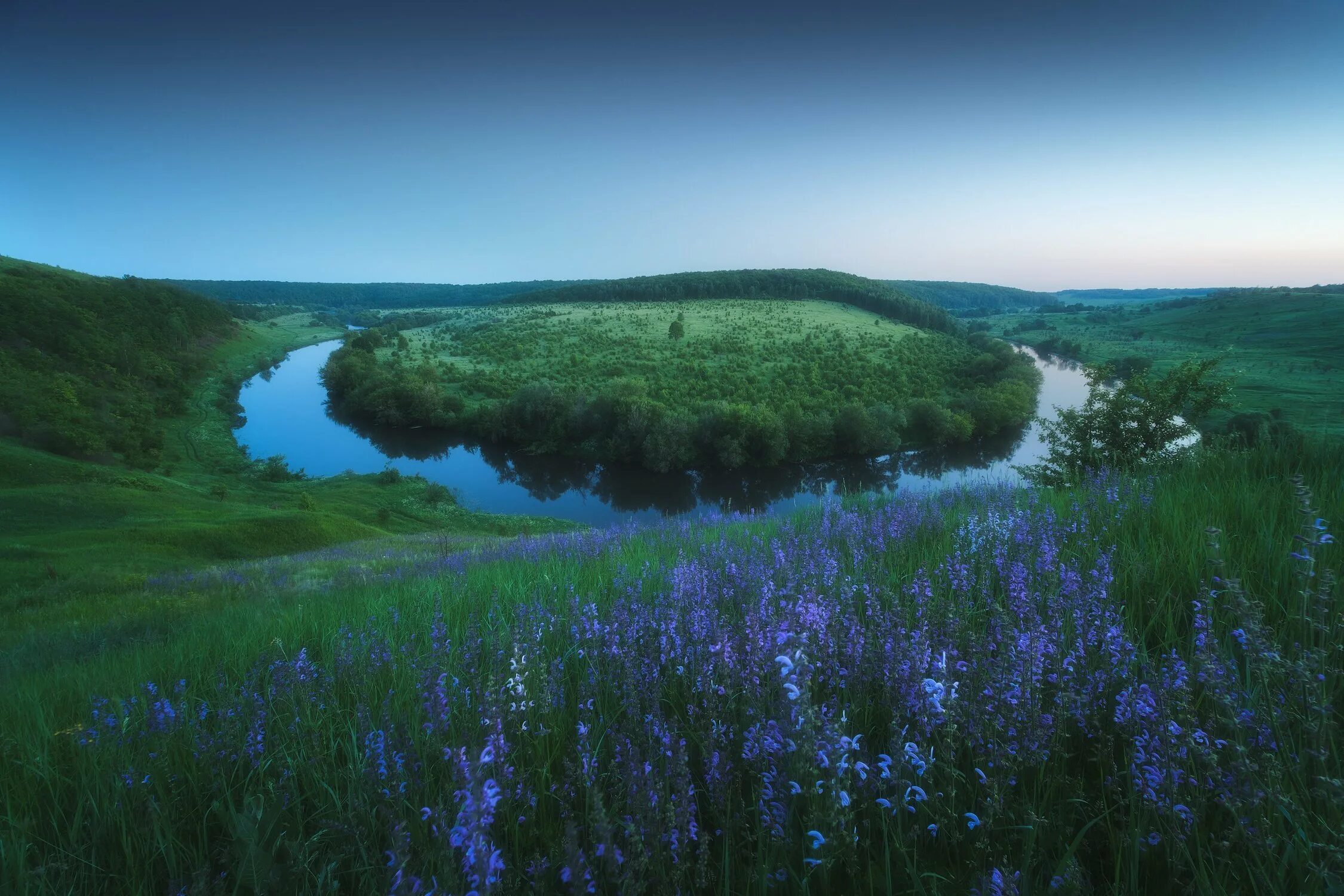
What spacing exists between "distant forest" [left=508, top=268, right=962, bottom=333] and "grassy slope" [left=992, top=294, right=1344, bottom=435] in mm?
30580

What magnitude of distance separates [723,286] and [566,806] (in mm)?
170024

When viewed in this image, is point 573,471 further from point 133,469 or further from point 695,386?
point 133,469

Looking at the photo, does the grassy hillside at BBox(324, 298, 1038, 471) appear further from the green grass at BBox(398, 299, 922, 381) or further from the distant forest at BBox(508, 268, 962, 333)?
the distant forest at BBox(508, 268, 962, 333)

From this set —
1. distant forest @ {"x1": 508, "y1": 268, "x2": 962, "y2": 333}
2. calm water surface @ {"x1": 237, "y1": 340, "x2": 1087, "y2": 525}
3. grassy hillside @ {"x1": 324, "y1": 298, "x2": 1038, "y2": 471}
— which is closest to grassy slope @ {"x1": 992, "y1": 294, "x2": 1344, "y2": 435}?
calm water surface @ {"x1": 237, "y1": 340, "x2": 1087, "y2": 525}

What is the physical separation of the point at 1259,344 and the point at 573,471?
69.9 meters

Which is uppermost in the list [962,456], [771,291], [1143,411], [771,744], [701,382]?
[771,291]

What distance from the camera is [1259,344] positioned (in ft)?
180

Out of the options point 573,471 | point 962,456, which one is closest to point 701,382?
point 573,471

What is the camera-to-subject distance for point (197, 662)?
13.2 feet

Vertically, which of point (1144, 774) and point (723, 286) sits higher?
point (723, 286)

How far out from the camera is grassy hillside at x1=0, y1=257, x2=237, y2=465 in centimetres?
4300

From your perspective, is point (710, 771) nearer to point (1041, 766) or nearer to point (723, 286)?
point (1041, 766)

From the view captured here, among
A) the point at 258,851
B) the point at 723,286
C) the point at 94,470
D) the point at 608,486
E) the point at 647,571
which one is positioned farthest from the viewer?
the point at 723,286

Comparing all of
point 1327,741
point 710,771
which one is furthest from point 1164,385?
point 710,771
